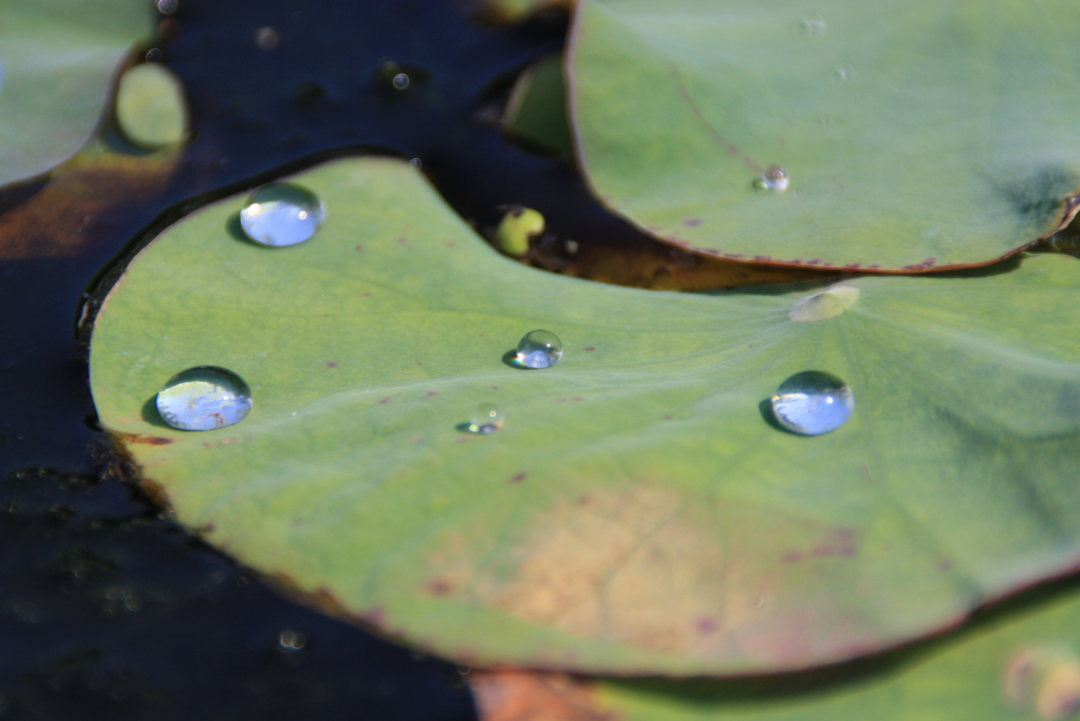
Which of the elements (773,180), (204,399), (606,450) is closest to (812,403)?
(606,450)

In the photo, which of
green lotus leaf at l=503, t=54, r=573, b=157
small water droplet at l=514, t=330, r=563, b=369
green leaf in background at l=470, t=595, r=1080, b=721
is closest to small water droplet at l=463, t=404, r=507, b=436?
small water droplet at l=514, t=330, r=563, b=369

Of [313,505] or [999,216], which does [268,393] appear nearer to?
[313,505]

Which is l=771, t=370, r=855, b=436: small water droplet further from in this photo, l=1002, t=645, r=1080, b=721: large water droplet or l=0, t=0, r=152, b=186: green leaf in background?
l=0, t=0, r=152, b=186: green leaf in background

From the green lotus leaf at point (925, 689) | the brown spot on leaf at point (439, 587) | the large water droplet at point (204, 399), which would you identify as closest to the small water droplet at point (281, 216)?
the large water droplet at point (204, 399)

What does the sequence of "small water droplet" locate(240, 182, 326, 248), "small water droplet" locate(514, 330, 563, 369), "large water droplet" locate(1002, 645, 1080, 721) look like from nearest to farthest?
"large water droplet" locate(1002, 645, 1080, 721)
"small water droplet" locate(514, 330, 563, 369)
"small water droplet" locate(240, 182, 326, 248)

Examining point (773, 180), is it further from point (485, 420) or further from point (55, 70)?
point (55, 70)

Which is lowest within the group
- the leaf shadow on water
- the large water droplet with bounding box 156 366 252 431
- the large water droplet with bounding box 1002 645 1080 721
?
the leaf shadow on water

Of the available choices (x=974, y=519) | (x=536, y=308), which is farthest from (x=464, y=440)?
(x=974, y=519)

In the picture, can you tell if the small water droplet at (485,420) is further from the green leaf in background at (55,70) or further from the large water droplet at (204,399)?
the green leaf in background at (55,70)
